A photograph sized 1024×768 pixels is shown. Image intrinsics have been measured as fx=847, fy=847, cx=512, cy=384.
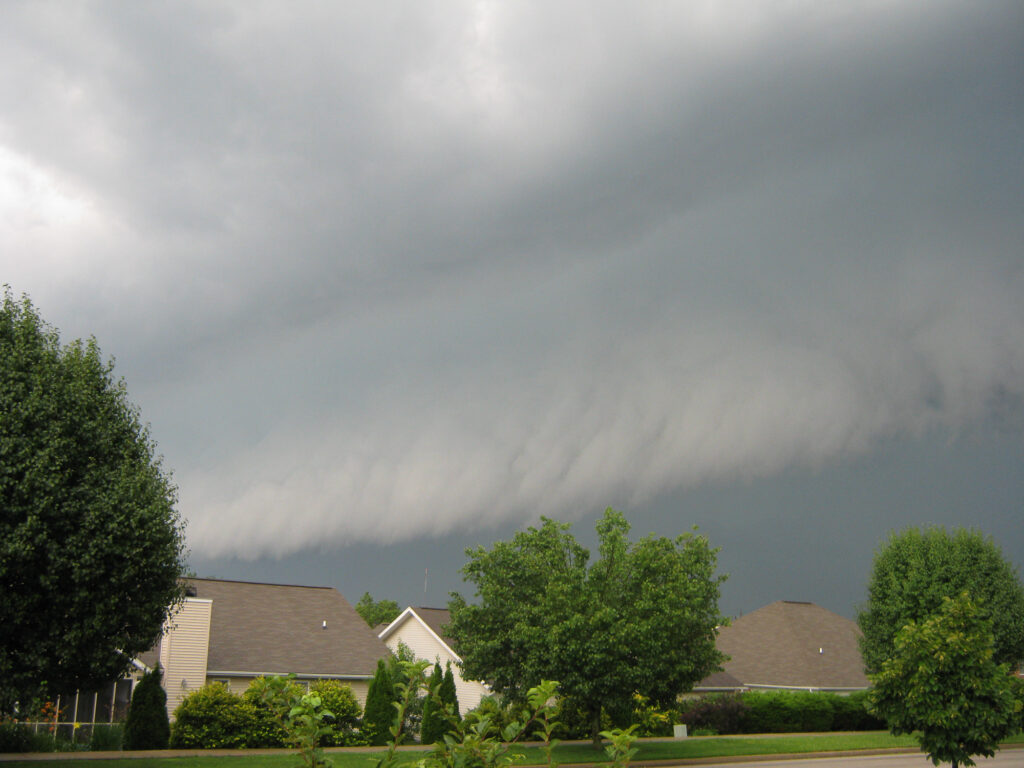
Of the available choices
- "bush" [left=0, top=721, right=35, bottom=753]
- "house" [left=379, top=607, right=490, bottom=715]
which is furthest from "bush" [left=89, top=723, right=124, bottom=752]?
"house" [left=379, top=607, right=490, bottom=715]

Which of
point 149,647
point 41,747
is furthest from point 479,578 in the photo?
point 41,747

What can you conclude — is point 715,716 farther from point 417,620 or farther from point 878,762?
point 417,620

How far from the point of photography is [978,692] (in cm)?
1859

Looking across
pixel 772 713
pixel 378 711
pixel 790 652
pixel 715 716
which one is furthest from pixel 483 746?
pixel 790 652

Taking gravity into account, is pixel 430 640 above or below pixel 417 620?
below

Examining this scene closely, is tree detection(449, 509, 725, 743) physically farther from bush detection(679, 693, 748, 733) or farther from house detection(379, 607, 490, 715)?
house detection(379, 607, 490, 715)

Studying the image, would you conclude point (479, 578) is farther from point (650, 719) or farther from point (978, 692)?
point (978, 692)

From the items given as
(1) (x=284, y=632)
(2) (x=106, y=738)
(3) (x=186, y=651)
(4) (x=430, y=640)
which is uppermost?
(1) (x=284, y=632)

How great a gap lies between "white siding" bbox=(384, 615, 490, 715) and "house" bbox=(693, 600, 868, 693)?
13749 mm

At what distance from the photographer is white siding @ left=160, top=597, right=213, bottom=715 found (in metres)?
37.1

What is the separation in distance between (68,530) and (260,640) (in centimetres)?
2418

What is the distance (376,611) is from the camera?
123 m

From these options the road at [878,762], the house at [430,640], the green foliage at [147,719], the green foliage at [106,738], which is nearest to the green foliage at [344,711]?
the green foliage at [147,719]

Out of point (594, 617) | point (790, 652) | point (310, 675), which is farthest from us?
point (790, 652)
